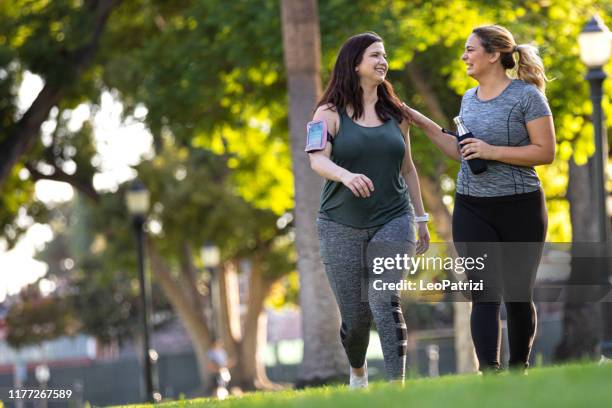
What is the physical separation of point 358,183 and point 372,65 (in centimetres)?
76

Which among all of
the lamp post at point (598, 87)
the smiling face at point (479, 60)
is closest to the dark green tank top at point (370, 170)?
the smiling face at point (479, 60)

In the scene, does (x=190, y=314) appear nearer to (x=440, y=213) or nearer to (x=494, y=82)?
(x=440, y=213)

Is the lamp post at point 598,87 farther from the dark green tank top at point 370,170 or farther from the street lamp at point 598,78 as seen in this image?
the dark green tank top at point 370,170

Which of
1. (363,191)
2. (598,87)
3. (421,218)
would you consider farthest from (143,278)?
(363,191)

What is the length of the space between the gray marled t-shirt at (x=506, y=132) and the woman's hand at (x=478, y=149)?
83 mm

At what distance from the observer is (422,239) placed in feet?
24.3

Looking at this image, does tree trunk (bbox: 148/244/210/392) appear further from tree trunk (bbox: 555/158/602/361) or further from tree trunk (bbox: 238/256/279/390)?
tree trunk (bbox: 555/158/602/361)

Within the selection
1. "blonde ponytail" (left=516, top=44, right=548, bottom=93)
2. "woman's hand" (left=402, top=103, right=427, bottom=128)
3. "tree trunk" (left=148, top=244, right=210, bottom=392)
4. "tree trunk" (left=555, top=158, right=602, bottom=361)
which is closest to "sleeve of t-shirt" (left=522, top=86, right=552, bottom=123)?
"blonde ponytail" (left=516, top=44, right=548, bottom=93)

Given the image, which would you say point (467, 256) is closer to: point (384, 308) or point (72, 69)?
point (384, 308)

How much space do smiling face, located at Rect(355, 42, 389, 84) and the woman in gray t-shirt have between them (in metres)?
0.47

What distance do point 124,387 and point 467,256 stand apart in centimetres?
4406

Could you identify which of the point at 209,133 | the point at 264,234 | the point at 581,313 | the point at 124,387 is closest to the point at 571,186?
the point at 581,313

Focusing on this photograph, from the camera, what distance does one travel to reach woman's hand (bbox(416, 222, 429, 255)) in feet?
24.1

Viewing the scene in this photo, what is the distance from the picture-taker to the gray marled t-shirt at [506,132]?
23.6 ft
